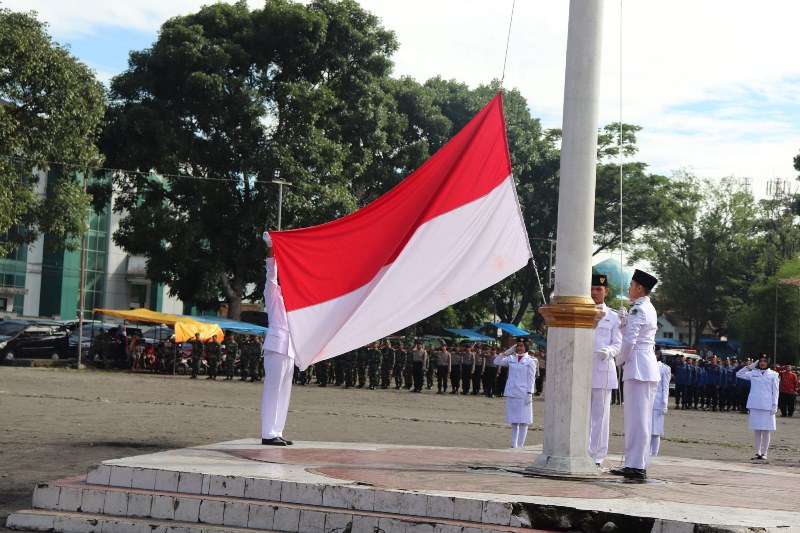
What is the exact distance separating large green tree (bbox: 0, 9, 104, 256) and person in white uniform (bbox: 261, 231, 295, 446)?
70.2 feet

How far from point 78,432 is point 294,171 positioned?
82.5 ft

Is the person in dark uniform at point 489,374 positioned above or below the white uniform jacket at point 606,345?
below

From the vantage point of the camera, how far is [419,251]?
32.8ft

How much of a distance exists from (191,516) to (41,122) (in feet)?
88.5

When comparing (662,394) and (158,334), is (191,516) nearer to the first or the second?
(662,394)

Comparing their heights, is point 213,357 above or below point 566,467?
below

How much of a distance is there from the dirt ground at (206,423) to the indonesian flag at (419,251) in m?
2.81

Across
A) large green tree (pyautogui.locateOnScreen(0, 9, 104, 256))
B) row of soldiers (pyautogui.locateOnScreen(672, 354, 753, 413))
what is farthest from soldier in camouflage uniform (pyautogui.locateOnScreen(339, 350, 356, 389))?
row of soldiers (pyautogui.locateOnScreen(672, 354, 753, 413))

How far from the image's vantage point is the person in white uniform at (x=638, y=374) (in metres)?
9.38

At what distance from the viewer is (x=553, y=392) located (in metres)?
8.88

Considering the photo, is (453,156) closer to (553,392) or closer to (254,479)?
(553,392)

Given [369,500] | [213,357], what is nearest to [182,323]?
[213,357]

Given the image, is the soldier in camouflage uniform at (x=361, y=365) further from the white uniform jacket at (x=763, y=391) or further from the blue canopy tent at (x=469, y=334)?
the blue canopy tent at (x=469, y=334)

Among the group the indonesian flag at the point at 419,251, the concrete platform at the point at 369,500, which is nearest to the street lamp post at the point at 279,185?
the indonesian flag at the point at 419,251
